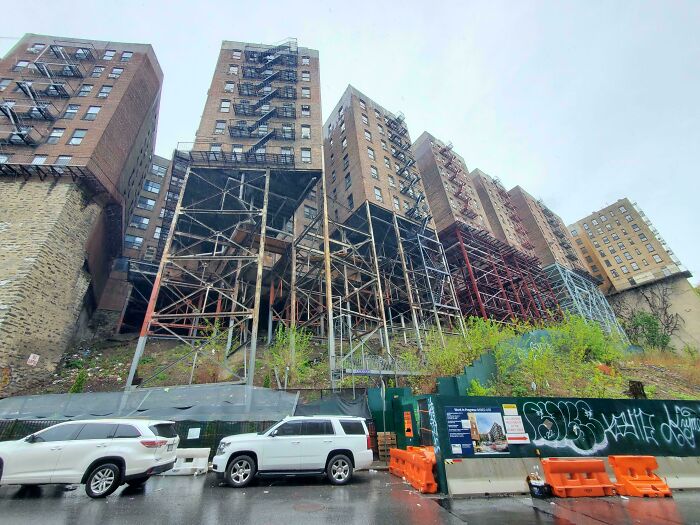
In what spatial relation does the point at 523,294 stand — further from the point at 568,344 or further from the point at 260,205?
the point at 260,205

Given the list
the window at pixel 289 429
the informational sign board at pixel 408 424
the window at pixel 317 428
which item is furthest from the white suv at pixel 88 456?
the informational sign board at pixel 408 424

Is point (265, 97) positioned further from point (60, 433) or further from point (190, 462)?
point (60, 433)

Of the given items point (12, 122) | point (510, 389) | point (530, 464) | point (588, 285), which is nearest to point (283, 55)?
point (12, 122)

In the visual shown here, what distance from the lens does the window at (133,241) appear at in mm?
36094

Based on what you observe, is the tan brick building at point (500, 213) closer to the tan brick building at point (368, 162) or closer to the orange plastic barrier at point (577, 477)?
the tan brick building at point (368, 162)

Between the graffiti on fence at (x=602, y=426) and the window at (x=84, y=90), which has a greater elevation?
the window at (x=84, y=90)

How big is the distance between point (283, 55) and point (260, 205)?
1776cm

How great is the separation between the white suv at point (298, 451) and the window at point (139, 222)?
3727cm

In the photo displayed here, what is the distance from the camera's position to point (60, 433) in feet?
25.0

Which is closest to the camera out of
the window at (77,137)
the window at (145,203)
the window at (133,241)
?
the window at (77,137)

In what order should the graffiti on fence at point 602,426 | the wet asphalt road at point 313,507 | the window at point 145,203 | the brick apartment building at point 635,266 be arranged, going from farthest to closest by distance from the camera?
1. the brick apartment building at point 635,266
2. the window at point 145,203
3. the graffiti on fence at point 602,426
4. the wet asphalt road at point 313,507

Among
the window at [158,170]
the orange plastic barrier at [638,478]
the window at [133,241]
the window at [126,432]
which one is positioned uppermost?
the window at [158,170]

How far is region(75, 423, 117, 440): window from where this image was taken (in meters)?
7.62

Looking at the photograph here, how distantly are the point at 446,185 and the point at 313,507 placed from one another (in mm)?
42668
